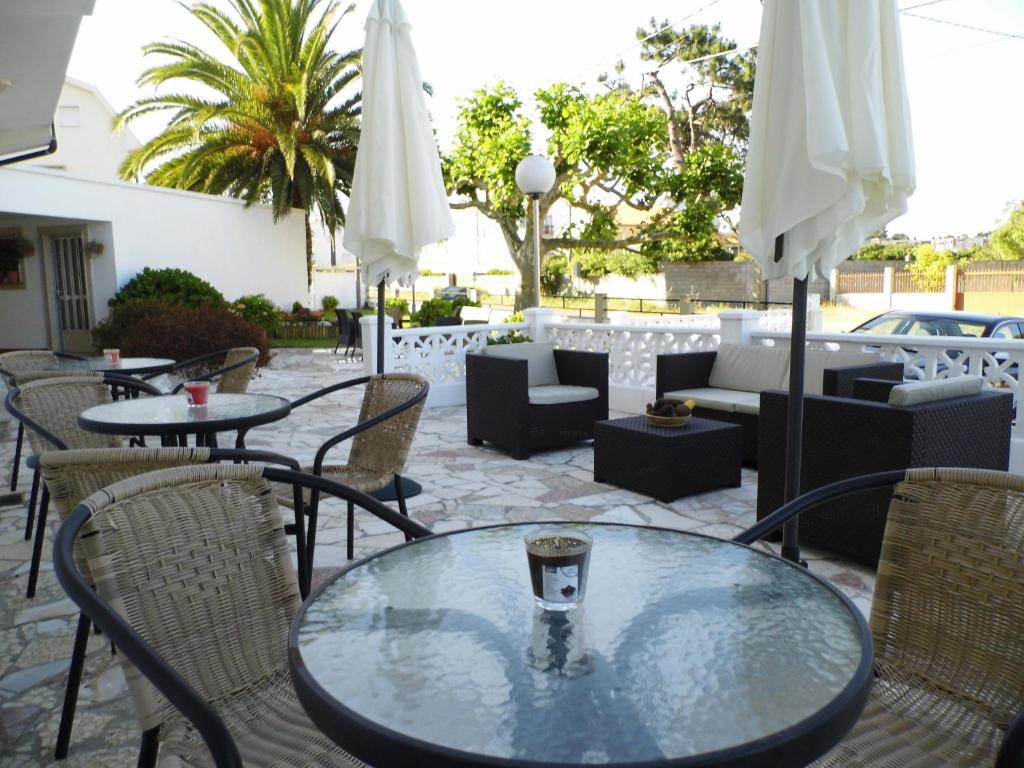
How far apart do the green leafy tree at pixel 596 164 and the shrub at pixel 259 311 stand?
421 centimetres

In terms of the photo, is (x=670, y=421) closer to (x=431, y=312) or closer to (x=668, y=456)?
(x=668, y=456)

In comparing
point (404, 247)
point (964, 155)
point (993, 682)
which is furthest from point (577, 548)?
point (964, 155)

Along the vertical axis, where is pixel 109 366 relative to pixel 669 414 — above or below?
above

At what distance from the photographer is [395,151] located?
461 cm

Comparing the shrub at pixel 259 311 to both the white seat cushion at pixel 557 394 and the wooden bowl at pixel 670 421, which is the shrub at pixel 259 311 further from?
the wooden bowl at pixel 670 421

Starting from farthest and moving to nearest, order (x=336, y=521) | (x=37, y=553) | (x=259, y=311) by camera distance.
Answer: (x=259, y=311) → (x=336, y=521) → (x=37, y=553)

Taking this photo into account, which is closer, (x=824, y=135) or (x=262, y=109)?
(x=824, y=135)

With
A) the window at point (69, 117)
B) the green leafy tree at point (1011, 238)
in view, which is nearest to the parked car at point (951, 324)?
the window at point (69, 117)

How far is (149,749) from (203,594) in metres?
0.30

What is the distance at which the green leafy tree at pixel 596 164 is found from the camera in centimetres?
1278

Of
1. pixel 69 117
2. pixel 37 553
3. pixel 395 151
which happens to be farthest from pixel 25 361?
pixel 69 117

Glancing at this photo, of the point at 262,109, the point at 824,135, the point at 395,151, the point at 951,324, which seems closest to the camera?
the point at 824,135

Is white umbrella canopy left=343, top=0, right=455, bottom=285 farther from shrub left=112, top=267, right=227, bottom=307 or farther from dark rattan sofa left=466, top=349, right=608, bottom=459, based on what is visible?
shrub left=112, top=267, right=227, bottom=307

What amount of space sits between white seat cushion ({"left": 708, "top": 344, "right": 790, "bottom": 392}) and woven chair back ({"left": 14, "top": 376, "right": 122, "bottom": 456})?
13.5ft
